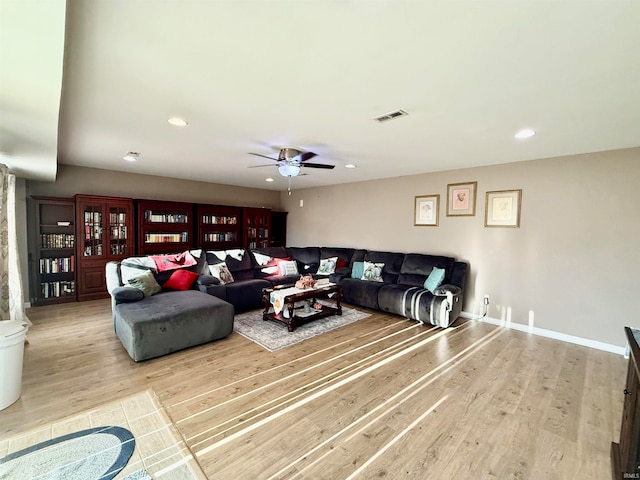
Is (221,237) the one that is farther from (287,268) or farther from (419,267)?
(419,267)

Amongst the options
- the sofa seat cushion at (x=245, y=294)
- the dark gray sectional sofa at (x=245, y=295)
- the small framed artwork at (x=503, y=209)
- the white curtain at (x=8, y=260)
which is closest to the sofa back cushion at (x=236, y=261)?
the dark gray sectional sofa at (x=245, y=295)

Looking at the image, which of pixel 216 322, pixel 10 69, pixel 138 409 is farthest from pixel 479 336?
pixel 10 69

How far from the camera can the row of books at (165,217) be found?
550cm

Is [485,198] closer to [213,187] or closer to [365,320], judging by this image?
[365,320]

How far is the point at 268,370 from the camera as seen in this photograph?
9.08ft

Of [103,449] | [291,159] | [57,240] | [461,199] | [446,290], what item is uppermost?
[291,159]

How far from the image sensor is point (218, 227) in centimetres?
649

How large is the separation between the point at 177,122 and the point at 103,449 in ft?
8.49

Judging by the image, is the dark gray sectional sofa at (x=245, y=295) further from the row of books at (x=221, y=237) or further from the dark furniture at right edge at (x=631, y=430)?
the dark furniture at right edge at (x=631, y=430)

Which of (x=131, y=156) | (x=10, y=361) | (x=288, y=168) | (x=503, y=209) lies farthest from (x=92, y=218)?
(x=503, y=209)

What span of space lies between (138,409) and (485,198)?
486cm

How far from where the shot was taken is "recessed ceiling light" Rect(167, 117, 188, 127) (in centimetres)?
258

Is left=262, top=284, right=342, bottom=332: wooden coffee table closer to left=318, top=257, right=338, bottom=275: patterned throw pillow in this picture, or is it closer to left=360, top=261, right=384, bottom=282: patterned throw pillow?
left=360, top=261, right=384, bottom=282: patterned throw pillow

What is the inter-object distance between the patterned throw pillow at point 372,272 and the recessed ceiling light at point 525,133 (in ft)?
9.62
